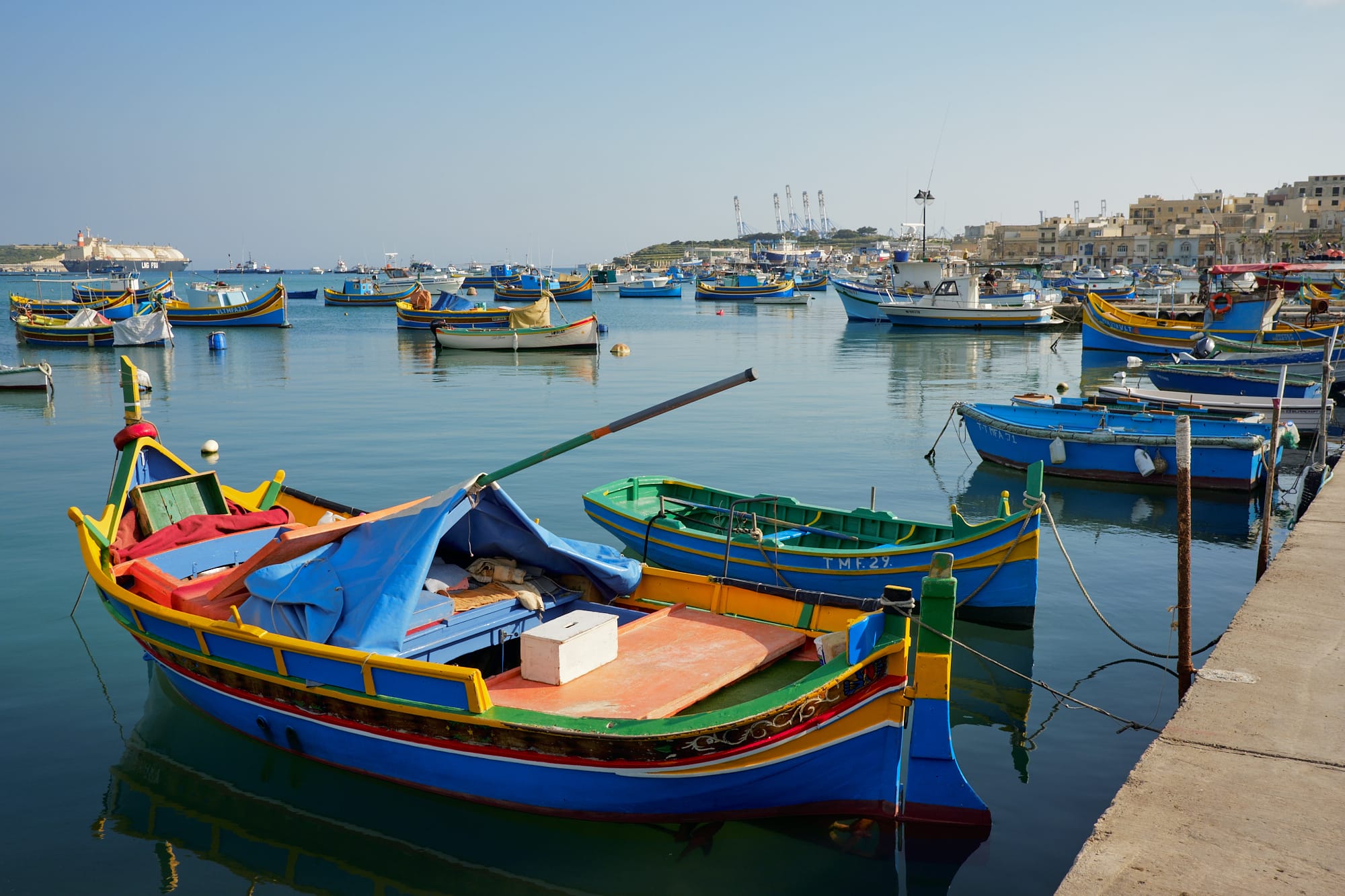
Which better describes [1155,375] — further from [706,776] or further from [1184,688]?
[706,776]

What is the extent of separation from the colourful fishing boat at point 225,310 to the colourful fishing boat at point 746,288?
137 feet

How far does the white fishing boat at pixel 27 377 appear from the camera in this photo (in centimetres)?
3181

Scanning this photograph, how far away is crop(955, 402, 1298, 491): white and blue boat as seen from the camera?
17.7 m

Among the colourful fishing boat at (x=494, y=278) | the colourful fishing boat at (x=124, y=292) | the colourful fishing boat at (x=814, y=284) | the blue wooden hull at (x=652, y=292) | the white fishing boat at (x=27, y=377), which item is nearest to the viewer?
the white fishing boat at (x=27, y=377)

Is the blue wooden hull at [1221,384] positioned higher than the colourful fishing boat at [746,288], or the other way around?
the colourful fishing boat at [746,288]

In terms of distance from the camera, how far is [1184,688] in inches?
330

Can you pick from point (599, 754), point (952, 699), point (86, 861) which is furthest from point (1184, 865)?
point (86, 861)

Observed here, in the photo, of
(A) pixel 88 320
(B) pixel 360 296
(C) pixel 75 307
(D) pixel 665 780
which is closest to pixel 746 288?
(B) pixel 360 296

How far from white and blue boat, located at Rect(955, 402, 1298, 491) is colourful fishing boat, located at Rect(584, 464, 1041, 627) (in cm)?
802

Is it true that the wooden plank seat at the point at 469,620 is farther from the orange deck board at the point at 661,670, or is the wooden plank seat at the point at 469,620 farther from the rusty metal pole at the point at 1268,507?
the rusty metal pole at the point at 1268,507

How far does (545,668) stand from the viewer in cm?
768

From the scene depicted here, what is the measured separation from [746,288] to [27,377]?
66.0m

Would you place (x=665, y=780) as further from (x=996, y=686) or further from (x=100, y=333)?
(x=100, y=333)

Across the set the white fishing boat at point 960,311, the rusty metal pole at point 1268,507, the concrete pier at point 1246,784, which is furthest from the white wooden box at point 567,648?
the white fishing boat at point 960,311
